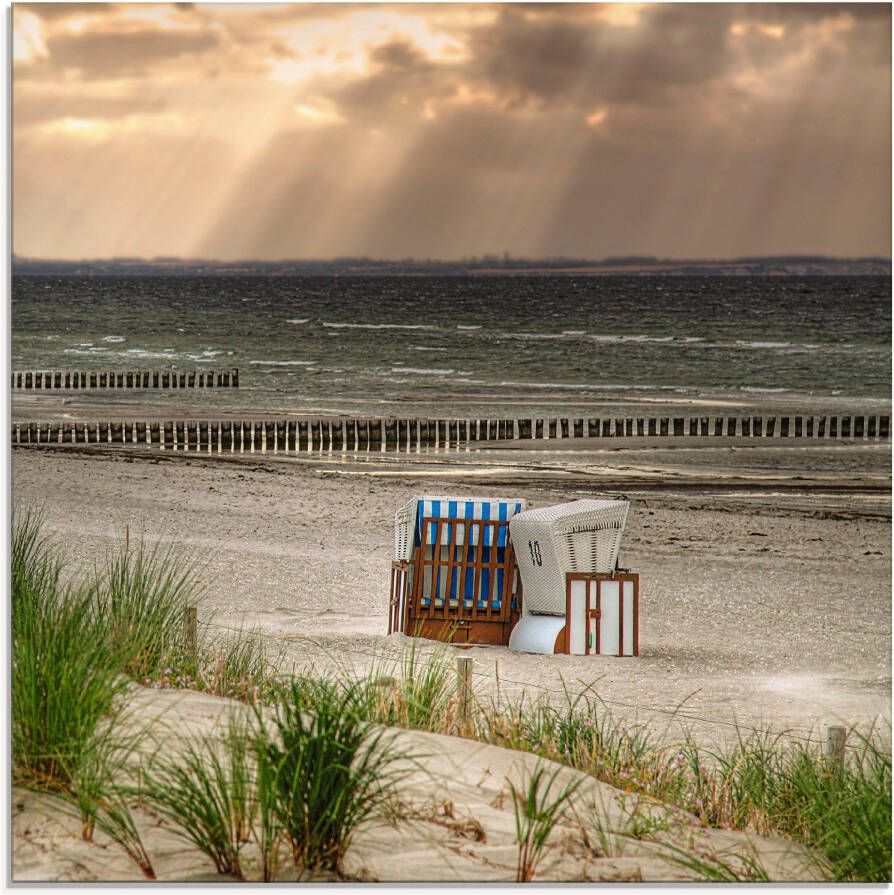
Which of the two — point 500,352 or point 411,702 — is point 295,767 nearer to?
point 411,702

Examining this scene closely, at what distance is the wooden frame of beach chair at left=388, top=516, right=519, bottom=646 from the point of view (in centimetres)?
677

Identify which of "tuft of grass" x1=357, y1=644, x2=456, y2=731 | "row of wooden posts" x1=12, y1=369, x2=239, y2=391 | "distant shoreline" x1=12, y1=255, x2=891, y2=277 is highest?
"row of wooden posts" x1=12, y1=369, x2=239, y2=391

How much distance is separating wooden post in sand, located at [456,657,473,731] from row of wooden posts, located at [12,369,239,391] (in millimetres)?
13883

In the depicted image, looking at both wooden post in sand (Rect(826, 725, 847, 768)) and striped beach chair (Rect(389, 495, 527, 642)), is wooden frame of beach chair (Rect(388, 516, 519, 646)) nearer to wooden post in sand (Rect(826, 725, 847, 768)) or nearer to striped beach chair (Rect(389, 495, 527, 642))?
striped beach chair (Rect(389, 495, 527, 642))

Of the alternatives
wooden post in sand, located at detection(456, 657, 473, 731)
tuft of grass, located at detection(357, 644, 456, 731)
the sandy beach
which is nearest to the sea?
the sandy beach

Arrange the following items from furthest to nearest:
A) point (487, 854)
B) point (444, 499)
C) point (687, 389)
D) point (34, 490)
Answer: point (687, 389), point (34, 490), point (444, 499), point (487, 854)

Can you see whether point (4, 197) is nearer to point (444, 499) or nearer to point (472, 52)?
point (472, 52)

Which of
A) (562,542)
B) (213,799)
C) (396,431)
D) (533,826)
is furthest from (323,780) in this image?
(396,431)

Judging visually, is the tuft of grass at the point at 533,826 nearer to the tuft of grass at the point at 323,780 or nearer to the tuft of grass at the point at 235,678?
the tuft of grass at the point at 323,780

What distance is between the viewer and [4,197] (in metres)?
4.33

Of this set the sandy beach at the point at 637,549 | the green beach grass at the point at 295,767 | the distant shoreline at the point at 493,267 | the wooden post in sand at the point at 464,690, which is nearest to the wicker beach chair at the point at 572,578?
the sandy beach at the point at 637,549

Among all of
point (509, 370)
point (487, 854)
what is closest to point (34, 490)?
point (487, 854)

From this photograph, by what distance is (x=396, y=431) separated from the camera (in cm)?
1852

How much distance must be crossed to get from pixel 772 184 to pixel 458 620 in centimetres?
284
